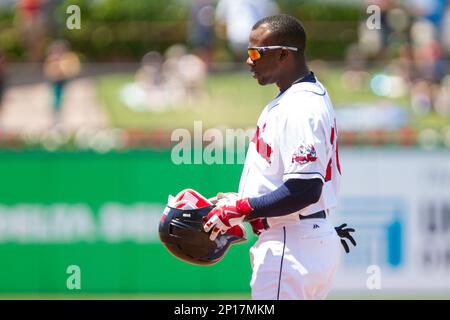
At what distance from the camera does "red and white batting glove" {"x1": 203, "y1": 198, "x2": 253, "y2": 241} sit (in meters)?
5.65

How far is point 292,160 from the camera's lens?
18.3 ft

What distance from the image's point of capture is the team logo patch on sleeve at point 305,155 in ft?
18.3

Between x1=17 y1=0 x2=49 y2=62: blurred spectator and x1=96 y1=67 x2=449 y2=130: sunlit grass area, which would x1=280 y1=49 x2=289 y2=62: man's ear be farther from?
x1=17 y1=0 x2=49 y2=62: blurred spectator

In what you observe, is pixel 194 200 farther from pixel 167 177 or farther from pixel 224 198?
pixel 167 177

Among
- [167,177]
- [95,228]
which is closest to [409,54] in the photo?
[167,177]

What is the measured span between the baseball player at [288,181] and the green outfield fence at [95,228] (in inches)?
245

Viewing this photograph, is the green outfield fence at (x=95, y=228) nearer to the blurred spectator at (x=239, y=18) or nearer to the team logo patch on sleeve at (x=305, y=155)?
the blurred spectator at (x=239, y=18)

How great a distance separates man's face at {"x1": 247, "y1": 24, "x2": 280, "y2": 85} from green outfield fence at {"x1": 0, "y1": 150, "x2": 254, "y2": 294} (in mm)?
6189

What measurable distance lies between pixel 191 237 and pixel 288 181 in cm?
81

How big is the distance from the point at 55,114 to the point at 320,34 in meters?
6.19

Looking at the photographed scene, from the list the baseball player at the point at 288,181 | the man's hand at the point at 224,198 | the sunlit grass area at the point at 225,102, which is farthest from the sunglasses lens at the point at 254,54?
the sunlit grass area at the point at 225,102

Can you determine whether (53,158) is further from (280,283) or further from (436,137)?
(280,283)

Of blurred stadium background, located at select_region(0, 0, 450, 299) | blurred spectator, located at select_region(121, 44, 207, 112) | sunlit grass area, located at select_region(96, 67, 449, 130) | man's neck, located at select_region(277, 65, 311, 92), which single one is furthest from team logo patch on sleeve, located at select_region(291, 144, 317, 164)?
blurred spectator, located at select_region(121, 44, 207, 112)

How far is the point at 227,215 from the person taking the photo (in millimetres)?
5691
